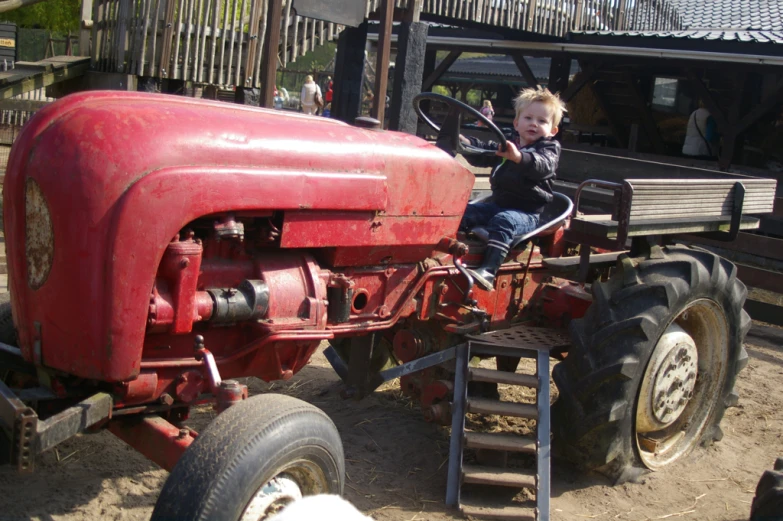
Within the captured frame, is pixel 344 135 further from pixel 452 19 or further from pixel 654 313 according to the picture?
pixel 452 19

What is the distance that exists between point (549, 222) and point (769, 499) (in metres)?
1.64

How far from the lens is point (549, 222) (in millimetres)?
4227

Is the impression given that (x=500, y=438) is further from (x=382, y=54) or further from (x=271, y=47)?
(x=382, y=54)

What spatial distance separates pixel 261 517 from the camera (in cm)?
266

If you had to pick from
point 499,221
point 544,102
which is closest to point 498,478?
point 499,221

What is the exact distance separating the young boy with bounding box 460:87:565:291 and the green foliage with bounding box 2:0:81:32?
18.5m

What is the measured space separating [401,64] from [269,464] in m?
7.51

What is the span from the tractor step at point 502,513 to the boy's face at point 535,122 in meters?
1.84

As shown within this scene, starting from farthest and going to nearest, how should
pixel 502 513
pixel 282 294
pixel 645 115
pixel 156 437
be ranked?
pixel 645 115, pixel 502 513, pixel 282 294, pixel 156 437

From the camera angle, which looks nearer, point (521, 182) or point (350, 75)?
point (521, 182)

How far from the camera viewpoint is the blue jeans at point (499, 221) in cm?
399

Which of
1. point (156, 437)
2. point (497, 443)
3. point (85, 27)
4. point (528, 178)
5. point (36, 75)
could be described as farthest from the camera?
point (85, 27)

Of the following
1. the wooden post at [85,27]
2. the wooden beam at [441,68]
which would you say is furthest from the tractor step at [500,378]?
the wooden beam at [441,68]

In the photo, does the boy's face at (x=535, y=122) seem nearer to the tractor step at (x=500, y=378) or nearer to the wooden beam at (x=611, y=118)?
the tractor step at (x=500, y=378)
